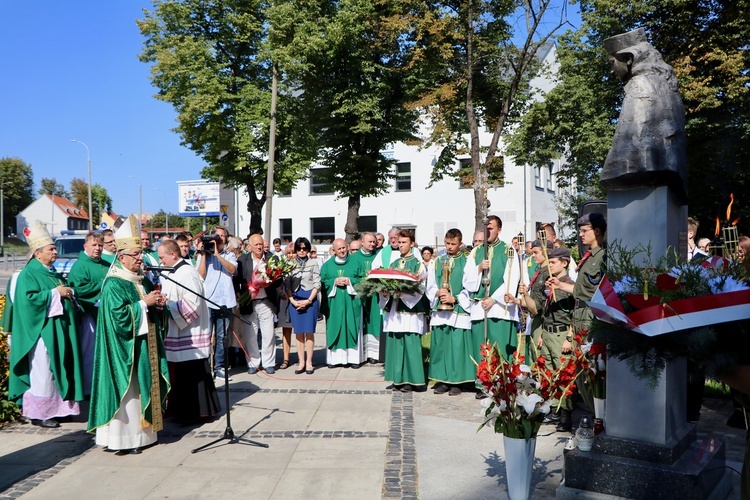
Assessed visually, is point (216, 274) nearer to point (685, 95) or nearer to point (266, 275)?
point (266, 275)

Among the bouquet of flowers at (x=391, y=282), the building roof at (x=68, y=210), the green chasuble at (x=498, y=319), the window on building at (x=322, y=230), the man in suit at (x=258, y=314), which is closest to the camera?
the green chasuble at (x=498, y=319)

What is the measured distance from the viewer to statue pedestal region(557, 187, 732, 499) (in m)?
4.25

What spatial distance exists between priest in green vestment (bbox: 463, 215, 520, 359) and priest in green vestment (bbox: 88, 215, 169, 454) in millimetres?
3933

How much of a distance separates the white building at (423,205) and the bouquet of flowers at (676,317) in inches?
1167

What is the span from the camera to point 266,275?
9727 mm

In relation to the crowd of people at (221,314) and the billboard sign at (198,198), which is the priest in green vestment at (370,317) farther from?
the billboard sign at (198,198)

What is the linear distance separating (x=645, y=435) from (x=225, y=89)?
76.6 ft

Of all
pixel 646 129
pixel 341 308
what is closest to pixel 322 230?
pixel 341 308

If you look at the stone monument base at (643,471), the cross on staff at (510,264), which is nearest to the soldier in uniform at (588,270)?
the stone monument base at (643,471)

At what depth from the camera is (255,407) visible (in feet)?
26.0

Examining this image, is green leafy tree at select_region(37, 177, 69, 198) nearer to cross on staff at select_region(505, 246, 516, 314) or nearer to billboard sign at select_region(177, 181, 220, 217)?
billboard sign at select_region(177, 181, 220, 217)

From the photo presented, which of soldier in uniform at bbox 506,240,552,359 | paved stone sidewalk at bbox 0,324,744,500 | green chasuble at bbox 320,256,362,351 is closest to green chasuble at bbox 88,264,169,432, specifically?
paved stone sidewalk at bbox 0,324,744,500

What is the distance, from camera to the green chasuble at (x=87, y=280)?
772 centimetres

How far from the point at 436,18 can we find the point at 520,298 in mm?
12778
